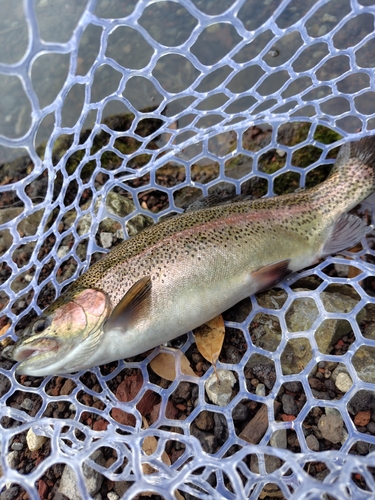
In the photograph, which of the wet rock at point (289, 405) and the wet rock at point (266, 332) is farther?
the wet rock at point (266, 332)

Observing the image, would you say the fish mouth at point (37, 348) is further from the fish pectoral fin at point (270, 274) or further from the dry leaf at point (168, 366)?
the fish pectoral fin at point (270, 274)

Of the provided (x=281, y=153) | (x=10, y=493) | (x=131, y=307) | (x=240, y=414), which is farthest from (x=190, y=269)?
(x=10, y=493)

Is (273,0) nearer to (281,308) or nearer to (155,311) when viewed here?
(281,308)

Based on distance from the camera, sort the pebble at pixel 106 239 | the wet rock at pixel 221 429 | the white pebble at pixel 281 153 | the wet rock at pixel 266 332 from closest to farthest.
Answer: the wet rock at pixel 221 429 → the wet rock at pixel 266 332 → the pebble at pixel 106 239 → the white pebble at pixel 281 153

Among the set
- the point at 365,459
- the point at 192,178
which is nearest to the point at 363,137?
the point at 192,178

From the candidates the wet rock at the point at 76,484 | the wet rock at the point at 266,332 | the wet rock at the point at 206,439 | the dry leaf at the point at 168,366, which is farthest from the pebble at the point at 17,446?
the wet rock at the point at 266,332
